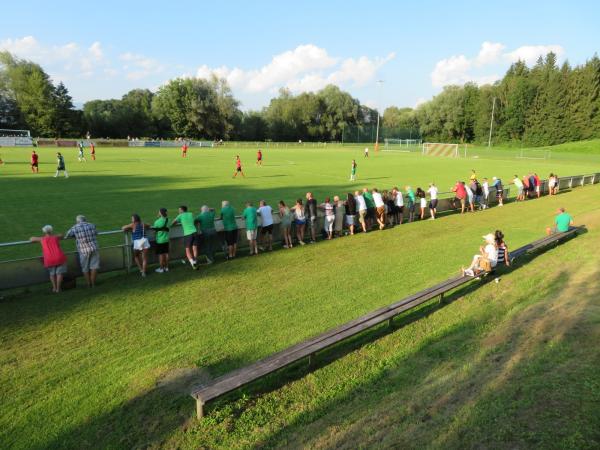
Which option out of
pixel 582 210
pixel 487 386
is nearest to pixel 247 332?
pixel 487 386

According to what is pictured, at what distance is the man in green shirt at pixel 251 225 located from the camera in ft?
38.4

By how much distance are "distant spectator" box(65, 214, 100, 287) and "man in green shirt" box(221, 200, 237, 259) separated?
127 inches

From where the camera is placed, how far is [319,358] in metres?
6.38

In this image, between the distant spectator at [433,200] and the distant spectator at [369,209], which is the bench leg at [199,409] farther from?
the distant spectator at [433,200]

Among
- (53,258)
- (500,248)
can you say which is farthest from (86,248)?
(500,248)

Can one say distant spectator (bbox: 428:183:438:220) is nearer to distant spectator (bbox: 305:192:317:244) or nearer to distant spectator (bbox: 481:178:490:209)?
distant spectator (bbox: 481:178:490:209)

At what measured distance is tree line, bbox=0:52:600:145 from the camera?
7519 centimetres

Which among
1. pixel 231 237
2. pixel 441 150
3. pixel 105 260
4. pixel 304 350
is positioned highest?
pixel 441 150

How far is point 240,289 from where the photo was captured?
9188mm

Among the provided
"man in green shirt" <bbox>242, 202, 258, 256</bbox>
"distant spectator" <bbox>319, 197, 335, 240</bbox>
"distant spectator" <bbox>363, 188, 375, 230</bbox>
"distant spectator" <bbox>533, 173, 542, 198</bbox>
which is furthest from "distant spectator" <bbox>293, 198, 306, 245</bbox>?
"distant spectator" <bbox>533, 173, 542, 198</bbox>

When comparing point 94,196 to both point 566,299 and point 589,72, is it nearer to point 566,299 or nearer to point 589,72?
point 566,299

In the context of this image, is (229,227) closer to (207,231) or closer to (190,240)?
(207,231)

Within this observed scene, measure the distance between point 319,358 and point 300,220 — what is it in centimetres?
713

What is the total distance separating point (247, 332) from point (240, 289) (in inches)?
82.6
